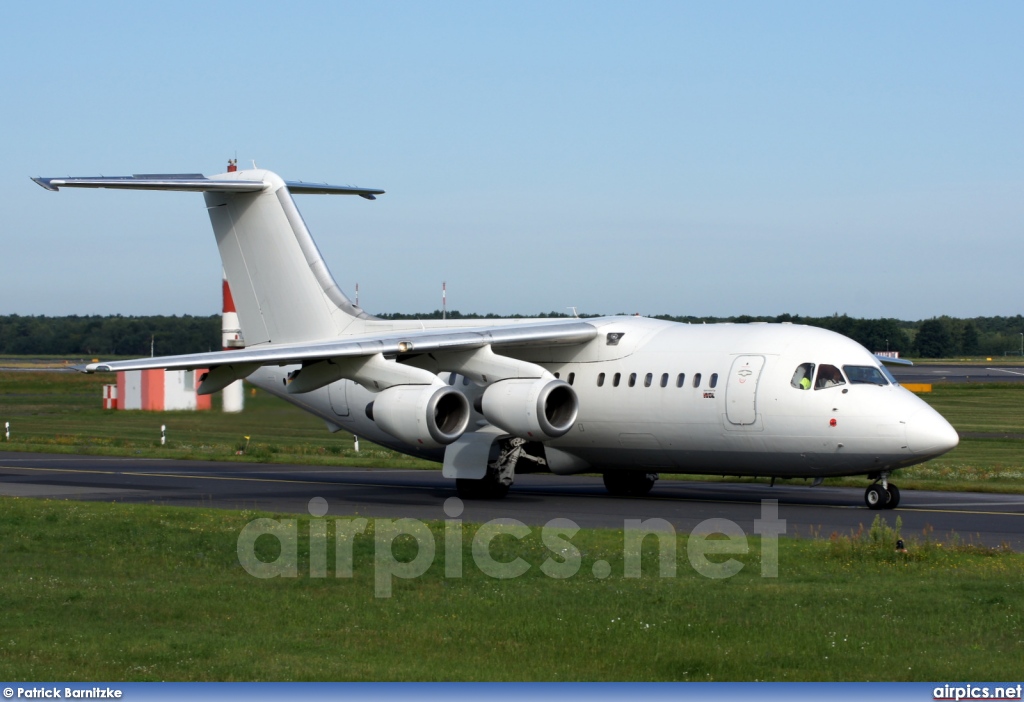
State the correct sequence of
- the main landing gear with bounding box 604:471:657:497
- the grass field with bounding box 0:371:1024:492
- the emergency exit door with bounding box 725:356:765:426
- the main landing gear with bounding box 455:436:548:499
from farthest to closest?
1. the grass field with bounding box 0:371:1024:492
2. the main landing gear with bounding box 604:471:657:497
3. the main landing gear with bounding box 455:436:548:499
4. the emergency exit door with bounding box 725:356:765:426

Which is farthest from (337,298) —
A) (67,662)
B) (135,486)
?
(67,662)

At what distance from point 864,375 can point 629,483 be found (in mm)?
5548

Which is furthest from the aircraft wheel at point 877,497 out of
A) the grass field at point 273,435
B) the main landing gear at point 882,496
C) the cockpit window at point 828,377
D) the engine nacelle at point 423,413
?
the engine nacelle at point 423,413

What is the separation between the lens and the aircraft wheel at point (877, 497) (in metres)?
20.3

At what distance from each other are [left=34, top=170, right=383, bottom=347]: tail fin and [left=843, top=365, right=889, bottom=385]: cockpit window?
1012 cm

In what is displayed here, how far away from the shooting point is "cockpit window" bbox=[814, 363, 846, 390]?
20250mm

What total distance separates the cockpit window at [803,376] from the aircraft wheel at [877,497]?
1946mm

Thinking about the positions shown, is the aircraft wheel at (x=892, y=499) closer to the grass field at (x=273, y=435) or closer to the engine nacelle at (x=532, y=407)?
the grass field at (x=273, y=435)

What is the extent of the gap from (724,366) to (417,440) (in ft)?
17.3

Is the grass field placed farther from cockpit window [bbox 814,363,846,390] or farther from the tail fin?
cockpit window [bbox 814,363,846,390]

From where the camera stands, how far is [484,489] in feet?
75.0

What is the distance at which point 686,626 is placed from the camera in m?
10.1

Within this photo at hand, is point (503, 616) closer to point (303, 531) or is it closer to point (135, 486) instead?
point (303, 531)

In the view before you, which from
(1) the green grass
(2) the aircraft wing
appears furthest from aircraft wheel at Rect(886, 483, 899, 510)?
(2) the aircraft wing
